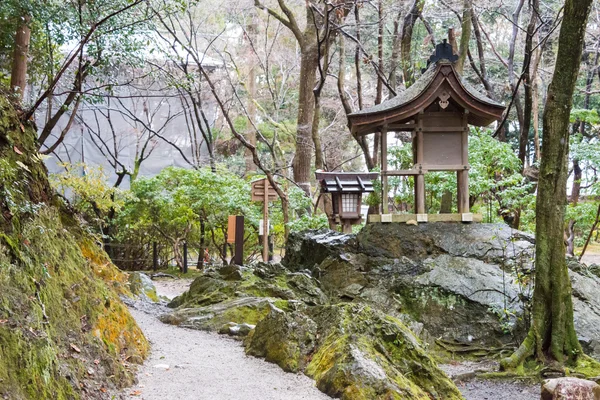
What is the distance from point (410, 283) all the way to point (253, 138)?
13223 mm

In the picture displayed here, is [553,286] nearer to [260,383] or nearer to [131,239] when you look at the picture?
[260,383]

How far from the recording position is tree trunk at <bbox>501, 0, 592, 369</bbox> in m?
6.20

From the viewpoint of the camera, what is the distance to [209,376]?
15.6 feet

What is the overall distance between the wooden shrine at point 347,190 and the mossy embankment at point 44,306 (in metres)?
6.32

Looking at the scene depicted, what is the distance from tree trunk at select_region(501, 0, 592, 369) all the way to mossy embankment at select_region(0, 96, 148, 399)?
14.0ft

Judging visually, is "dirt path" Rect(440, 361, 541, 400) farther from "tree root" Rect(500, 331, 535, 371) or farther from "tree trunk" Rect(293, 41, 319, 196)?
"tree trunk" Rect(293, 41, 319, 196)

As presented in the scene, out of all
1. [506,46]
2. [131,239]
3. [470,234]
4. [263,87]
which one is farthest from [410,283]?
[263,87]

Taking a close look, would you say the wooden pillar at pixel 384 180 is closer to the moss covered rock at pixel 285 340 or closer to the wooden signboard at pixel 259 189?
the wooden signboard at pixel 259 189

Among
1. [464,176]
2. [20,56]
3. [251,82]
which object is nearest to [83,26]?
[20,56]

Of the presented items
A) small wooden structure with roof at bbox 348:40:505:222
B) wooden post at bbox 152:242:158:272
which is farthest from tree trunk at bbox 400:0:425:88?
wooden post at bbox 152:242:158:272

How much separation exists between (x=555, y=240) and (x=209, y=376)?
403cm

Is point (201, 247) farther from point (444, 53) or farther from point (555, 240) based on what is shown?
A: point (555, 240)

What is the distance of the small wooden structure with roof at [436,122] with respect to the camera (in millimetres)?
9484

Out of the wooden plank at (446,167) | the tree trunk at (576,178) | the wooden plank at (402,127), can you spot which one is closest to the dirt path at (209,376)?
the wooden plank at (446,167)
